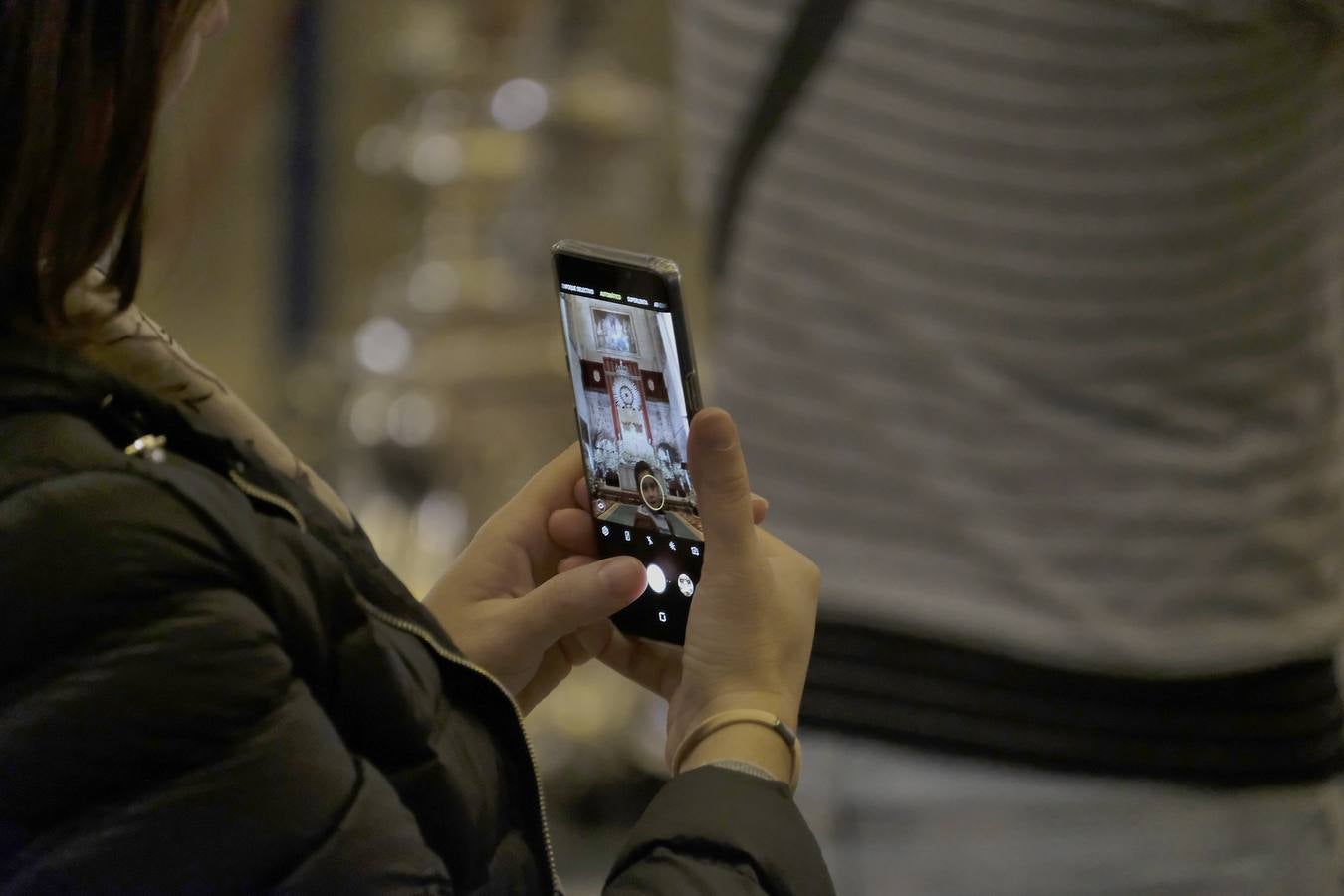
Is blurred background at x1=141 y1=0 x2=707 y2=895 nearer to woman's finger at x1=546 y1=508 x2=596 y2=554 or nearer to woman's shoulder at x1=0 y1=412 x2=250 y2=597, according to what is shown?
woman's finger at x1=546 y1=508 x2=596 y2=554

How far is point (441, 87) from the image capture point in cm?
251

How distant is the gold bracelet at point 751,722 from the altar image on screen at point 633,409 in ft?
0.29

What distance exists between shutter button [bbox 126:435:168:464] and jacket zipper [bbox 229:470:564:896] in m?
0.03

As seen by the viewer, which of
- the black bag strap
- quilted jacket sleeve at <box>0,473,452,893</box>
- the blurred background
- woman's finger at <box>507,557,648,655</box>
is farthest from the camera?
the blurred background

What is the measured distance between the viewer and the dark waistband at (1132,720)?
79 cm

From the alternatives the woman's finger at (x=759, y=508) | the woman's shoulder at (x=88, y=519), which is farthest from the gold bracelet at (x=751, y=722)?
the woman's shoulder at (x=88, y=519)

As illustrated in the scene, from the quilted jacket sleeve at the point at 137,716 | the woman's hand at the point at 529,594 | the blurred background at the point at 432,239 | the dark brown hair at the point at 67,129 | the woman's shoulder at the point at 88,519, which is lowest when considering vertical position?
the blurred background at the point at 432,239

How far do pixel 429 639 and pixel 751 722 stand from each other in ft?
0.48

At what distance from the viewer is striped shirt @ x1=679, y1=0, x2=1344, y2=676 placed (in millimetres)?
789

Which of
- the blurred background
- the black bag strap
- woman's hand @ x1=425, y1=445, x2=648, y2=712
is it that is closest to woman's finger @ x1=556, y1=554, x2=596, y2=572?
woman's hand @ x1=425, y1=445, x2=648, y2=712

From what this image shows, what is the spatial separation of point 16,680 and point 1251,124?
0.66 m

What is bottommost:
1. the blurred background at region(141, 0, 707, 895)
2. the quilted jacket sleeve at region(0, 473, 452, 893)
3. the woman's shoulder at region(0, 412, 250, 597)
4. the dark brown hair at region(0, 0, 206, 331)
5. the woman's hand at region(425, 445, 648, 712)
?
the blurred background at region(141, 0, 707, 895)

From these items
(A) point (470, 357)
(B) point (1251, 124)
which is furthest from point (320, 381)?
(B) point (1251, 124)

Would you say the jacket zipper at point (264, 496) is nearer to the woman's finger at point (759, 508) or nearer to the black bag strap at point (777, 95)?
the woman's finger at point (759, 508)
